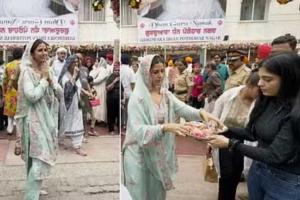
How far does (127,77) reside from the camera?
87.8 inches

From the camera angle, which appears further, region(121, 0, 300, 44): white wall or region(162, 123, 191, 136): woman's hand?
region(121, 0, 300, 44): white wall

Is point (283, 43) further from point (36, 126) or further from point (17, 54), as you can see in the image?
point (17, 54)

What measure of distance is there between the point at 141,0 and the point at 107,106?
Answer: 332 centimetres

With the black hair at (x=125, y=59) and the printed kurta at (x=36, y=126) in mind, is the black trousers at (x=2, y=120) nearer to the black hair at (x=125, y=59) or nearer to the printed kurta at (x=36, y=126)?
the printed kurta at (x=36, y=126)

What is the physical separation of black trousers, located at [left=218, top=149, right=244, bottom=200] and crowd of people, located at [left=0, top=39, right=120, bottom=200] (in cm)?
Answer: 108

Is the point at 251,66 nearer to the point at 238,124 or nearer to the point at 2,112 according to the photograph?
the point at 238,124

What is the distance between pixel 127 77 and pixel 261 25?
3.44 feet

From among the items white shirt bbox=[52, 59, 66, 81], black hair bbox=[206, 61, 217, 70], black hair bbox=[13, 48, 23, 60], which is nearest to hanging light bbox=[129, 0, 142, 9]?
black hair bbox=[206, 61, 217, 70]

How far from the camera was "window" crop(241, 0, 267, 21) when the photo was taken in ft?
8.61

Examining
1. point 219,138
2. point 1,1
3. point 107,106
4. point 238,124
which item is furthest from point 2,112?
point 219,138

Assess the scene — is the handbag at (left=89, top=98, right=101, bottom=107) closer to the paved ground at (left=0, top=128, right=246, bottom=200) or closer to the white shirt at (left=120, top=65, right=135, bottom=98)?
the paved ground at (left=0, top=128, right=246, bottom=200)

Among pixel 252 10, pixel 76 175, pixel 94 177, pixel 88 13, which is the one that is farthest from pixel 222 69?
pixel 76 175

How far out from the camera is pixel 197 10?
2547 mm

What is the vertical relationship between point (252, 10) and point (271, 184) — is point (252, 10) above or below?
above
